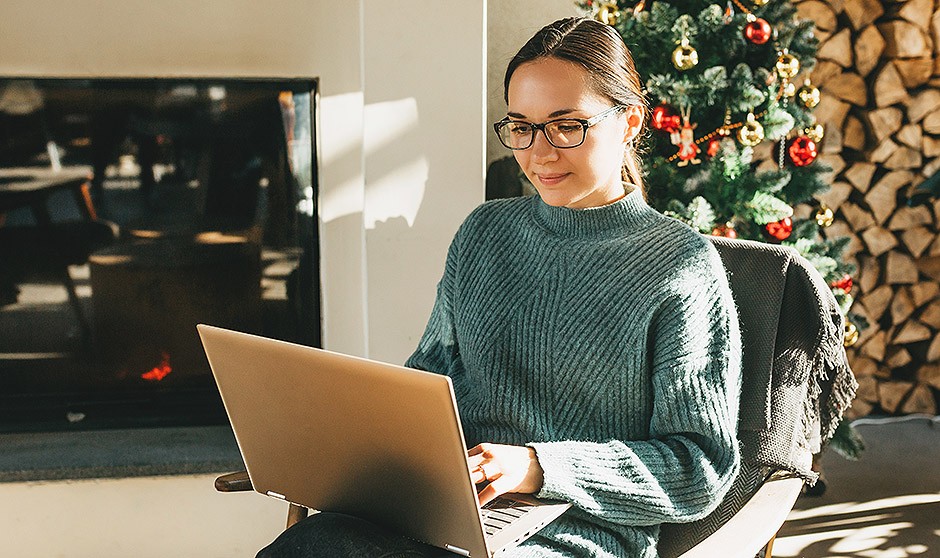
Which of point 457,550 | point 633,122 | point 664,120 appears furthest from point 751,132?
point 457,550

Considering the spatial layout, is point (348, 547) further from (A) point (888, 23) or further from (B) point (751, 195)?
(A) point (888, 23)

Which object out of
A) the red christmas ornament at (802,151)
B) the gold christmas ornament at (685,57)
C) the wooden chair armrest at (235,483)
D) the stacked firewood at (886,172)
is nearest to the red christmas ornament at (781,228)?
the red christmas ornament at (802,151)

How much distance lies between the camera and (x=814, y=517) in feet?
9.12

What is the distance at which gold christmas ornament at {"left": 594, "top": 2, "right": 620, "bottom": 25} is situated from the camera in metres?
2.32

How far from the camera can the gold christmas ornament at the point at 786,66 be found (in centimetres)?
231

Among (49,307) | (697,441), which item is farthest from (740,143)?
(49,307)

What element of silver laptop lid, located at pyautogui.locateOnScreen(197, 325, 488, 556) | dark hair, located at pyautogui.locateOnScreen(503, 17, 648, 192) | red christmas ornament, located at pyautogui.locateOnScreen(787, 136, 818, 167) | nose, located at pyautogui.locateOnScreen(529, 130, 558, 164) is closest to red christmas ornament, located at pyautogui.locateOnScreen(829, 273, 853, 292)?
red christmas ornament, located at pyautogui.locateOnScreen(787, 136, 818, 167)

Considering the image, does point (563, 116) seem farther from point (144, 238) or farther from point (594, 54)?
point (144, 238)

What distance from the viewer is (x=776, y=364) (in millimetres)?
1478

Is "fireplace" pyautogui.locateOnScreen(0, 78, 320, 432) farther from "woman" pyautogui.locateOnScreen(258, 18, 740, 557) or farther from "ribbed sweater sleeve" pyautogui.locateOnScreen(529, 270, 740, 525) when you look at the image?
"ribbed sweater sleeve" pyautogui.locateOnScreen(529, 270, 740, 525)

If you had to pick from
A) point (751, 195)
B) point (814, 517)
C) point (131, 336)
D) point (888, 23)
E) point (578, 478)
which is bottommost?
point (814, 517)

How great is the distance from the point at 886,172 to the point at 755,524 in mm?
2289

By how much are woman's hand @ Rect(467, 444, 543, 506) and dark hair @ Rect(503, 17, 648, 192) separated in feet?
1.67

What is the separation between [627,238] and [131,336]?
1516mm
